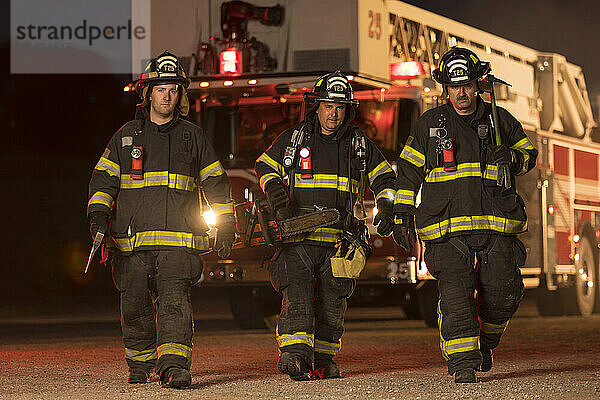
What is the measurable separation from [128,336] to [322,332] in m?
1.25

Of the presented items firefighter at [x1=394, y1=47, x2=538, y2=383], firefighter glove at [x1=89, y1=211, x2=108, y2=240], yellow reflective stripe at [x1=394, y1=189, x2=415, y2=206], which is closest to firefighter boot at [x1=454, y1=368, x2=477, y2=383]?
firefighter at [x1=394, y1=47, x2=538, y2=383]

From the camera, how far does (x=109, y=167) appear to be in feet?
26.7

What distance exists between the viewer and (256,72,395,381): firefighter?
8.45m

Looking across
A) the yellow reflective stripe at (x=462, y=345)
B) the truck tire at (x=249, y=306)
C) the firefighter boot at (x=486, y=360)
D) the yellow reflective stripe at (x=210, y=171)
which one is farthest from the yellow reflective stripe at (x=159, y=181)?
the truck tire at (x=249, y=306)

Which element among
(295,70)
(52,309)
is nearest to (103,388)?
(295,70)

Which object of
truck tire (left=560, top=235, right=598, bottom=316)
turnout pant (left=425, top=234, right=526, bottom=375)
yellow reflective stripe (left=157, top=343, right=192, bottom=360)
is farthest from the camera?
truck tire (left=560, top=235, right=598, bottom=316)

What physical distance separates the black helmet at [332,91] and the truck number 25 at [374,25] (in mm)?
4314

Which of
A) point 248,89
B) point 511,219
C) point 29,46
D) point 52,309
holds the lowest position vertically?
point 52,309

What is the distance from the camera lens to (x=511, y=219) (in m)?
8.16

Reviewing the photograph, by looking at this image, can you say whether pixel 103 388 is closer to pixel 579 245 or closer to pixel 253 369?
pixel 253 369

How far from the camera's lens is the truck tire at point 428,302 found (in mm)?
13781

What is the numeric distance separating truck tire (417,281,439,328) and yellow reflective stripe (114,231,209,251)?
19.5 ft

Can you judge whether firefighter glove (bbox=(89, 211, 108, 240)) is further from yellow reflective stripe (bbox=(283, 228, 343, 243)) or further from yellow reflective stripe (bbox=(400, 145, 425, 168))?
yellow reflective stripe (bbox=(400, 145, 425, 168))

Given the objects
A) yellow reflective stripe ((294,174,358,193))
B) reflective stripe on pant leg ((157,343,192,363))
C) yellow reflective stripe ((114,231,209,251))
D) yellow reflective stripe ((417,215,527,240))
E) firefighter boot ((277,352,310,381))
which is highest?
yellow reflective stripe ((294,174,358,193))
